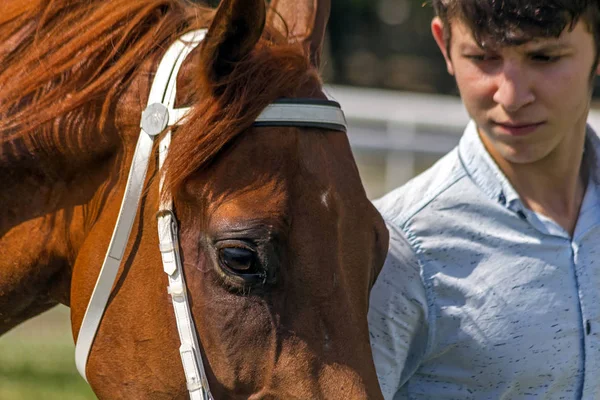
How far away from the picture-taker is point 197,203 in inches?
73.1

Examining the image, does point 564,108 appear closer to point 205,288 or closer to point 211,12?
point 211,12

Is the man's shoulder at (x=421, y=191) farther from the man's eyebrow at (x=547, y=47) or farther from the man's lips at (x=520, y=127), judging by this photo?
the man's eyebrow at (x=547, y=47)

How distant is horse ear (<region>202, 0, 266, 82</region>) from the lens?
180cm

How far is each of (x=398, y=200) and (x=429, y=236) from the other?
0.57ft

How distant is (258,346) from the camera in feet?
5.95

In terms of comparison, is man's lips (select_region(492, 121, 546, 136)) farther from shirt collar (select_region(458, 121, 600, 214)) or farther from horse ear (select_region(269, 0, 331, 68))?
horse ear (select_region(269, 0, 331, 68))

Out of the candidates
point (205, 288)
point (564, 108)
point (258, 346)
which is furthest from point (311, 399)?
point (564, 108)

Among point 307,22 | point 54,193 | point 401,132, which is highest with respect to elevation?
point 401,132

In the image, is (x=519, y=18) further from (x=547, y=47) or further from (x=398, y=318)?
(x=398, y=318)

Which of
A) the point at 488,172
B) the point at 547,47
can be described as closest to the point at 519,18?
the point at 547,47

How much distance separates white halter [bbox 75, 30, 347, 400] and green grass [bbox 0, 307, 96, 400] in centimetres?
321

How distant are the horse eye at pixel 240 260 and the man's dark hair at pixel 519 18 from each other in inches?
35.3

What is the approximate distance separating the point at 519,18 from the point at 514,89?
172 mm

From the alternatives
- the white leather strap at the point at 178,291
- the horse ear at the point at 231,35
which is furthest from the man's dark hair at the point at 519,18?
the white leather strap at the point at 178,291
